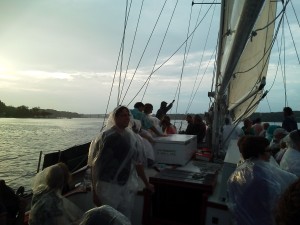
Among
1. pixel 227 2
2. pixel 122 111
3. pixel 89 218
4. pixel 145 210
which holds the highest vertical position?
pixel 227 2

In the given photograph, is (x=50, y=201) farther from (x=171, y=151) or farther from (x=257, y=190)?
(x=171, y=151)

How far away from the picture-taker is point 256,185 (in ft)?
9.12

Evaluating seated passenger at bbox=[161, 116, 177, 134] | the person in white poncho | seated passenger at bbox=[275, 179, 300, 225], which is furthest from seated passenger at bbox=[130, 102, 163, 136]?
seated passenger at bbox=[275, 179, 300, 225]

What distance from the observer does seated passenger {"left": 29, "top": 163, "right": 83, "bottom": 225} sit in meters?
3.17

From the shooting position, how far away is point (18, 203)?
3689 mm

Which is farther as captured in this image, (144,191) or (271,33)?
(271,33)

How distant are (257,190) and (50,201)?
6.97 ft

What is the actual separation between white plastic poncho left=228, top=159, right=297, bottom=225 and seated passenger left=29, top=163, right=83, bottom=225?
5.69 ft

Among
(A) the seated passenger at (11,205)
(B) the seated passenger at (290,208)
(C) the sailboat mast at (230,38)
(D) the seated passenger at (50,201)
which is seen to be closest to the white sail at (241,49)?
(C) the sailboat mast at (230,38)

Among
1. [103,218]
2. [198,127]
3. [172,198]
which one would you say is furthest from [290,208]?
[198,127]

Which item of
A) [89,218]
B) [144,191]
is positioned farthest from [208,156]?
[89,218]

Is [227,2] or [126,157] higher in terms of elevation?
[227,2]

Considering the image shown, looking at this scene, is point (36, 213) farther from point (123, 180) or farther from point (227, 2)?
point (227, 2)

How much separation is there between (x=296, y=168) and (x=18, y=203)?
11.1ft
